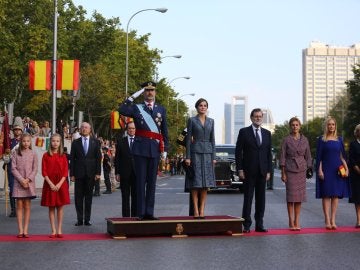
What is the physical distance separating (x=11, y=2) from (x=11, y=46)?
294cm

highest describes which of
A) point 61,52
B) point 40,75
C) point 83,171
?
point 61,52

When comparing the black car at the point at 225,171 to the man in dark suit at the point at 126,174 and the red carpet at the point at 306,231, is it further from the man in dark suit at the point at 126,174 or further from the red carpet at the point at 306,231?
the red carpet at the point at 306,231

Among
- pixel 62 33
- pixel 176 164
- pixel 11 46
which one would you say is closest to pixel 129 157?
pixel 11 46

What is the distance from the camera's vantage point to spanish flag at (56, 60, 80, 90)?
91.6ft

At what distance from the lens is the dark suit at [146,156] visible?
1176cm

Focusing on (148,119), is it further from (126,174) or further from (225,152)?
(225,152)

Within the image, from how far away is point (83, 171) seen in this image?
46.9ft

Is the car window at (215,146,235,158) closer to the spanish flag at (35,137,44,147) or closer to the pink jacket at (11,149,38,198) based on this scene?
the spanish flag at (35,137,44,147)

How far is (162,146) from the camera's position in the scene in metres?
12.0

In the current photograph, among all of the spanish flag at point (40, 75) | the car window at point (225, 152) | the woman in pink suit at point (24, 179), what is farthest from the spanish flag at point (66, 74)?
the woman in pink suit at point (24, 179)

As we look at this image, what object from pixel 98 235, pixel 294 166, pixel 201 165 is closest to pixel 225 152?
pixel 294 166

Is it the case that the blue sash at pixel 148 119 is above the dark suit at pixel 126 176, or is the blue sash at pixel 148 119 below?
above

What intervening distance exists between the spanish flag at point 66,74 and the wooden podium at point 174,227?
16349 mm

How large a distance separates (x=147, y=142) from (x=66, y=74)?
17048 mm
